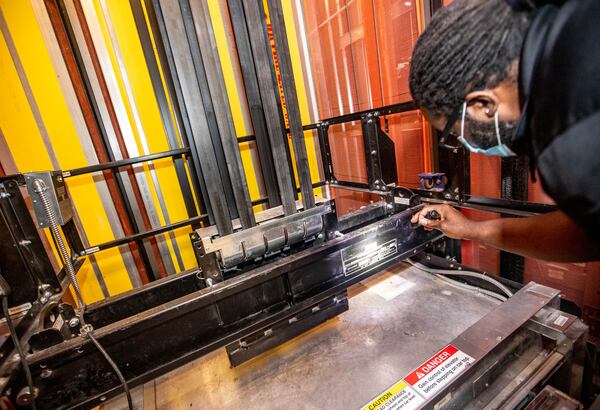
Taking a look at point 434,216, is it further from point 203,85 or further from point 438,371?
point 203,85

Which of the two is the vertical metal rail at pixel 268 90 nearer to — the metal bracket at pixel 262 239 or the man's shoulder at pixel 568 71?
the metal bracket at pixel 262 239

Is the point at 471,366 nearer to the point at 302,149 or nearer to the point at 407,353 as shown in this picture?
the point at 407,353

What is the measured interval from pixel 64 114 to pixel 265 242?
2.06 meters

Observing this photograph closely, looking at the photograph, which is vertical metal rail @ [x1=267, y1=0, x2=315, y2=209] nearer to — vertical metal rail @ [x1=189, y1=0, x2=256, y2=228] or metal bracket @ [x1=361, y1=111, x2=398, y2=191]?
vertical metal rail @ [x1=189, y1=0, x2=256, y2=228]

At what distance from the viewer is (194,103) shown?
1.06 metres

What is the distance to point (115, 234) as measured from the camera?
2.26 meters

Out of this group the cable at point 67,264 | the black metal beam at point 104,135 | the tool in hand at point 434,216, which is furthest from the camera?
the black metal beam at point 104,135

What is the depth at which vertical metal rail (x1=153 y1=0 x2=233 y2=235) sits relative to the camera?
0.96m

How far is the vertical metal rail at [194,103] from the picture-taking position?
96 centimetres

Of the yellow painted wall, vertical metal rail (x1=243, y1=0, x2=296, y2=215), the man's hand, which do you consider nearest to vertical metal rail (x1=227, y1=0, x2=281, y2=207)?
vertical metal rail (x1=243, y1=0, x2=296, y2=215)

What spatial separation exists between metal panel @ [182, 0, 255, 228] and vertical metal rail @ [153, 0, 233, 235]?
53mm

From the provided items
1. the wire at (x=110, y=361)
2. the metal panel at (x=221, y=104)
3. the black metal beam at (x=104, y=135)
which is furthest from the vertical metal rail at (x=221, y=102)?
the black metal beam at (x=104, y=135)

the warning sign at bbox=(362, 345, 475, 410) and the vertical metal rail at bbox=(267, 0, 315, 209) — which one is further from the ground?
the vertical metal rail at bbox=(267, 0, 315, 209)

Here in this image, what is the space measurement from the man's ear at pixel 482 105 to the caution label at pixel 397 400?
87 cm
